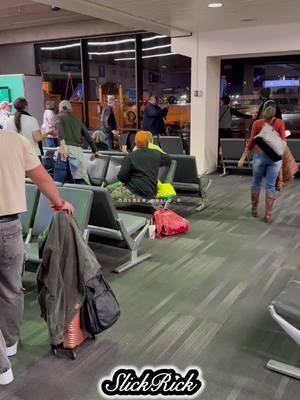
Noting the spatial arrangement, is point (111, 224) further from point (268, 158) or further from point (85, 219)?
point (268, 158)

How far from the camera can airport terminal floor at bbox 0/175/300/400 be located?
2.29 metres

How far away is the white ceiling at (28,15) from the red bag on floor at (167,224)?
5258 mm

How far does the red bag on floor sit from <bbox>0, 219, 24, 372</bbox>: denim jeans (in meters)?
2.54

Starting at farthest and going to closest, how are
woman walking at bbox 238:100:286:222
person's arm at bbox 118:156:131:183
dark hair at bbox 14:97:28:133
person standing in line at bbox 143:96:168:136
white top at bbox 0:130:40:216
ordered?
person standing in line at bbox 143:96:168:136, dark hair at bbox 14:97:28:133, woman walking at bbox 238:100:286:222, person's arm at bbox 118:156:131:183, white top at bbox 0:130:40:216

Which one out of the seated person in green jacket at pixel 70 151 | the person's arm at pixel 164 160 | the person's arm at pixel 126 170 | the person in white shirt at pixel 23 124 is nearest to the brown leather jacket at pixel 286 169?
the person's arm at pixel 164 160

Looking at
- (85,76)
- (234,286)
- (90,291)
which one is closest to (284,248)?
(234,286)

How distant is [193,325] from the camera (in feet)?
9.48

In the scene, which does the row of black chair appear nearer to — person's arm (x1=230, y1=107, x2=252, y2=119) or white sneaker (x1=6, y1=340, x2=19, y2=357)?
white sneaker (x1=6, y1=340, x2=19, y2=357)

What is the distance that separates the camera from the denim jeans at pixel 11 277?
2.22 metres

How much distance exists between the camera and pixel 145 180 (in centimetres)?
472

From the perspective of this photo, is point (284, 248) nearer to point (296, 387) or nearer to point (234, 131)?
point (296, 387)

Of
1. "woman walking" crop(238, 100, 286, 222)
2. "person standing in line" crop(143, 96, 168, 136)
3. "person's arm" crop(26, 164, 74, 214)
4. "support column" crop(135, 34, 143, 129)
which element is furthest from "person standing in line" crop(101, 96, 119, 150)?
"person's arm" crop(26, 164, 74, 214)

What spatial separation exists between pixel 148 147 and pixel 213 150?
14.2 feet

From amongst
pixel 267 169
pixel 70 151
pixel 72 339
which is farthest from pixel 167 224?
pixel 72 339
